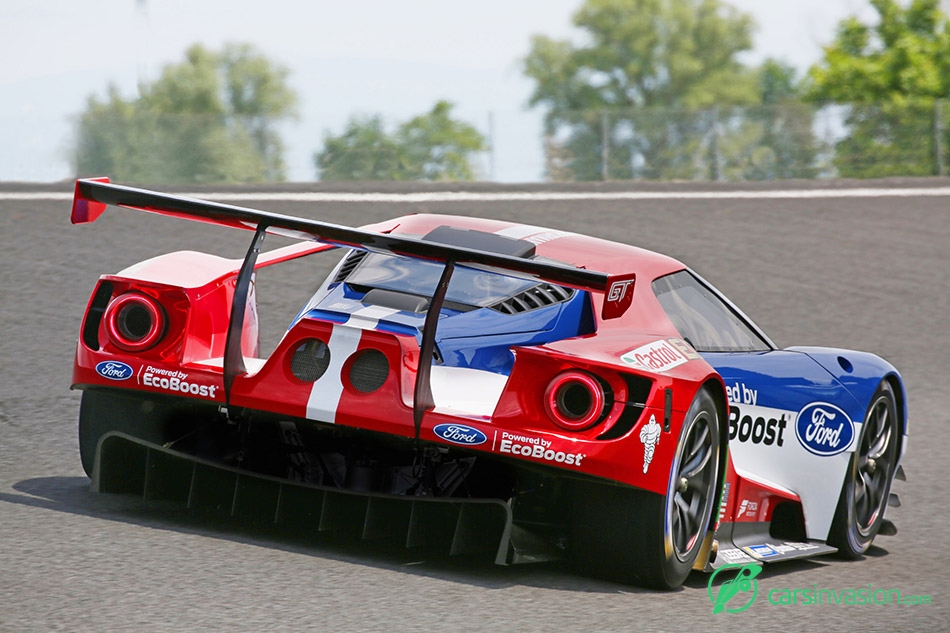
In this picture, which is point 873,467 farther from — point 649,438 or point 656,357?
point 649,438

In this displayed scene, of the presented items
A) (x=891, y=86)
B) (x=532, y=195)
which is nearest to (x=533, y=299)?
(x=532, y=195)

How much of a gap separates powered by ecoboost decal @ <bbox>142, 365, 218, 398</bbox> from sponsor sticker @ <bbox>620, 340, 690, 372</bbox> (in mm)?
1380

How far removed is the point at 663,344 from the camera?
4.57m

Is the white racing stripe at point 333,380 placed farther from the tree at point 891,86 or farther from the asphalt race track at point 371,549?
the tree at point 891,86

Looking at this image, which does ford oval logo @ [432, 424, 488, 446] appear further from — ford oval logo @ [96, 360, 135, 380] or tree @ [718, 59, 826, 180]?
tree @ [718, 59, 826, 180]

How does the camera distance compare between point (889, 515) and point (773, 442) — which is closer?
point (773, 442)

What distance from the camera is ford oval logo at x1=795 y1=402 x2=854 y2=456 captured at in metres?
5.54

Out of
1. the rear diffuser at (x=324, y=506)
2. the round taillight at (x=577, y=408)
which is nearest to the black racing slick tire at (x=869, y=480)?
the rear diffuser at (x=324, y=506)

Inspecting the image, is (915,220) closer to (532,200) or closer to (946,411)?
(532,200)

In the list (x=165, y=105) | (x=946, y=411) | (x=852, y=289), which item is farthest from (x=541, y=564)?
(x=165, y=105)

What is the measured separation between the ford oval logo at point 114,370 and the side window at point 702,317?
78.0 inches

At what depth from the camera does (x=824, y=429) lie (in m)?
5.62

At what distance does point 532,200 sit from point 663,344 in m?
12.3

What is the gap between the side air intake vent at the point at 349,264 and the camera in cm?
511
